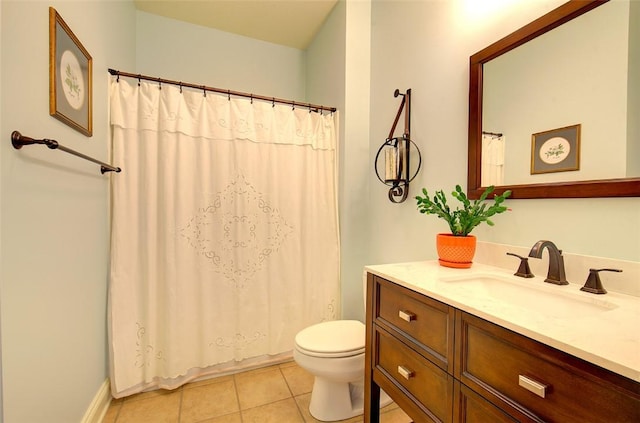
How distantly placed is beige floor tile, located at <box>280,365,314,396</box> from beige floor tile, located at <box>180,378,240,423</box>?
34 centimetres

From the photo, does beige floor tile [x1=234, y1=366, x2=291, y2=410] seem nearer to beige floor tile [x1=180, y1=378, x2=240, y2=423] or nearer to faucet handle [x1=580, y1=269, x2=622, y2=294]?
beige floor tile [x1=180, y1=378, x2=240, y2=423]

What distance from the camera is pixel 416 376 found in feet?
3.00

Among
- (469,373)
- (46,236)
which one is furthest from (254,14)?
(469,373)

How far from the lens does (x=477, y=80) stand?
125 centimetres

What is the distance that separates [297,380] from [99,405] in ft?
3.56

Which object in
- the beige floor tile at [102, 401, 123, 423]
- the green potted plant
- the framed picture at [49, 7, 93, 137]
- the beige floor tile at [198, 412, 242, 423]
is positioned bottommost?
the beige floor tile at [198, 412, 242, 423]

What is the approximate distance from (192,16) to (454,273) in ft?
9.10

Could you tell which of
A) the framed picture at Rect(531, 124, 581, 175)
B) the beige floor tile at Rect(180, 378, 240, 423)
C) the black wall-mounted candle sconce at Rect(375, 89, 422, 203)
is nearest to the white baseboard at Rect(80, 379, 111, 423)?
the beige floor tile at Rect(180, 378, 240, 423)

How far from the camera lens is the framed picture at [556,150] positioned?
37.5 inches

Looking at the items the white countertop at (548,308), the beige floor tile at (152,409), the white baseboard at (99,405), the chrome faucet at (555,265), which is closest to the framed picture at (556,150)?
the chrome faucet at (555,265)

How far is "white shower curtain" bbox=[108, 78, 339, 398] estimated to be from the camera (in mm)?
1604

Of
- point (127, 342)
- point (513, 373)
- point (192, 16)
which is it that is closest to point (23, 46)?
point (127, 342)

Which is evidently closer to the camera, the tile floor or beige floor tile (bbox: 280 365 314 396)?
the tile floor

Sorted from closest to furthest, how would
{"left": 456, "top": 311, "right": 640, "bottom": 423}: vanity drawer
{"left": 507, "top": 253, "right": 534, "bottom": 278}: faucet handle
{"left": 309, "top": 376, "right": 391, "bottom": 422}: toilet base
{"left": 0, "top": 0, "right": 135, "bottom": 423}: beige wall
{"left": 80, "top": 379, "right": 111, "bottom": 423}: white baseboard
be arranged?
{"left": 456, "top": 311, "right": 640, "bottom": 423}: vanity drawer, {"left": 0, "top": 0, "right": 135, "bottom": 423}: beige wall, {"left": 507, "top": 253, "right": 534, "bottom": 278}: faucet handle, {"left": 80, "top": 379, "right": 111, "bottom": 423}: white baseboard, {"left": 309, "top": 376, "right": 391, "bottom": 422}: toilet base
